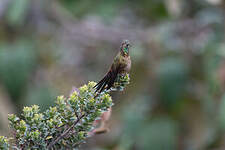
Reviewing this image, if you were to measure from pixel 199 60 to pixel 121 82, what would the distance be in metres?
2.90

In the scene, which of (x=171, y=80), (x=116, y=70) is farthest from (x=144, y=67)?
(x=116, y=70)

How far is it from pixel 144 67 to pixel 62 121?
2.88 metres

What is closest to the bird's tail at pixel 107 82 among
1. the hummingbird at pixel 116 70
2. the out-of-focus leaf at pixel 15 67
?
the hummingbird at pixel 116 70

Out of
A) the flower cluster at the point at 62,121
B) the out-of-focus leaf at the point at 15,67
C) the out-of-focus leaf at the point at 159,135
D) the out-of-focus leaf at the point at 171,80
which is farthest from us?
the out-of-focus leaf at the point at 15,67

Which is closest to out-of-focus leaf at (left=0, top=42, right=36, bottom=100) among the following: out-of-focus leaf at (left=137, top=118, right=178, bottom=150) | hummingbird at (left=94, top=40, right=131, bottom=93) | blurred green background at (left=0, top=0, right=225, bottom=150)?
blurred green background at (left=0, top=0, right=225, bottom=150)

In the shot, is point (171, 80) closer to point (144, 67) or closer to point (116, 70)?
point (144, 67)

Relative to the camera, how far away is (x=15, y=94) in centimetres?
401

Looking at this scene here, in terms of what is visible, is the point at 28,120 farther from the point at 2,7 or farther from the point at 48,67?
the point at 2,7

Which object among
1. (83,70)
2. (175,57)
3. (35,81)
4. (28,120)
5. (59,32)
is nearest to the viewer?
(28,120)

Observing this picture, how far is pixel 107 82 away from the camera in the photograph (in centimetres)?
112

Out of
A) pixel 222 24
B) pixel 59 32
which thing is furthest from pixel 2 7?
pixel 222 24

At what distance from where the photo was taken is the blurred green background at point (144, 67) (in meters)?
3.65

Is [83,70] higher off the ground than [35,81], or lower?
higher

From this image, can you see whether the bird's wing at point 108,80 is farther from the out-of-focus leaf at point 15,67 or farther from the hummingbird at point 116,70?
the out-of-focus leaf at point 15,67
